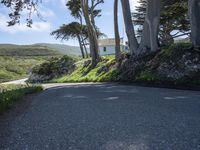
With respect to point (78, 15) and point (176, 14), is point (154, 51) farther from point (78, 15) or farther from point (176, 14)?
point (78, 15)

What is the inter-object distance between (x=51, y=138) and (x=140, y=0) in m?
42.3

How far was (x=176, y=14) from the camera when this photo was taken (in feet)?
129

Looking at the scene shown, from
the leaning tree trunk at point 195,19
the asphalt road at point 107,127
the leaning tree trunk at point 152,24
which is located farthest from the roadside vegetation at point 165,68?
the asphalt road at point 107,127

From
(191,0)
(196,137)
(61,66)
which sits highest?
(191,0)

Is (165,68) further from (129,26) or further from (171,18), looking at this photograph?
(171,18)

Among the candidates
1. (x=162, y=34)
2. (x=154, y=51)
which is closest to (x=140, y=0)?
(x=162, y=34)

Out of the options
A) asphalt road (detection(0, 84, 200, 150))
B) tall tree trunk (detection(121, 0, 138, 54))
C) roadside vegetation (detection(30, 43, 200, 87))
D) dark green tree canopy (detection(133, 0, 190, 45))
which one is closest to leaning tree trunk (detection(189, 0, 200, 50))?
roadside vegetation (detection(30, 43, 200, 87))

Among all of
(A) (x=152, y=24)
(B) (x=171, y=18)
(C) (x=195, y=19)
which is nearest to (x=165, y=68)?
(C) (x=195, y=19)

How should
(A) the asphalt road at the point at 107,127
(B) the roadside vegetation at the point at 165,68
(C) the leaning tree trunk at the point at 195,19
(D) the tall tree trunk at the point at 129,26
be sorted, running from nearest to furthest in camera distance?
(A) the asphalt road at the point at 107,127 → (B) the roadside vegetation at the point at 165,68 → (C) the leaning tree trunk at the point at 195,19 → (D) the tall tree trunk at the point at 129,26

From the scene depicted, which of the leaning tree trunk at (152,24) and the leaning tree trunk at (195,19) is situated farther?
the leaning tree trunk at (152,24)

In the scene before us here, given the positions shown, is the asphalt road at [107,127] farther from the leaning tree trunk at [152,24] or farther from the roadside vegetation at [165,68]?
the leaning tree trunk at [152,24]

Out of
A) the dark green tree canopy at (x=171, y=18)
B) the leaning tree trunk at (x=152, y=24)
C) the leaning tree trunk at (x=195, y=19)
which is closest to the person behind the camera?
the leaning tree trunk at (x=195, y=19)

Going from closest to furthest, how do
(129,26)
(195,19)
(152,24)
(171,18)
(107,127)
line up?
(107,127) → (195,19) → (152,24) → (129,26) → (171,18)

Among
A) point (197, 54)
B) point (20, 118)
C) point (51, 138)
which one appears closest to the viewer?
point (51, 138)
